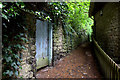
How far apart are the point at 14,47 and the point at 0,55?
16.9 inches

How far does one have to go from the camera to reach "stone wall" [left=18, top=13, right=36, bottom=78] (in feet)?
8.11

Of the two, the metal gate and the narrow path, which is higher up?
the metal gate

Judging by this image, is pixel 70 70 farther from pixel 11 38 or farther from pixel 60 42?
pixel 11 38

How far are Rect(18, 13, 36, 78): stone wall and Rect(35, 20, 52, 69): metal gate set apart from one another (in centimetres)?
59

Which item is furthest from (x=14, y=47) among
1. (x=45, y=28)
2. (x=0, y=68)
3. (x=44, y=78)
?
(x=45, y=28)

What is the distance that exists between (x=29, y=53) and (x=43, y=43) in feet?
3.85

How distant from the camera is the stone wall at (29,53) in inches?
97.3

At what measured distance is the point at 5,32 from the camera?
2.00m

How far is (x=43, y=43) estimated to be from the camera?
3.88 m

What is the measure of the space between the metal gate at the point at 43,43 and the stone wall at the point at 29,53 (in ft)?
1.95

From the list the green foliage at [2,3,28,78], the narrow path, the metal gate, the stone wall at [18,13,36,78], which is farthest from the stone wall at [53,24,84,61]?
the green foliage at [2,3,28,78]

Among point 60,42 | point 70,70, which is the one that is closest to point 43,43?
point 60,42

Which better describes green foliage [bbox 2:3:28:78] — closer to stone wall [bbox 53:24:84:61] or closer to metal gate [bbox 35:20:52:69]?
metal gate [bbox 35:20:52:69]

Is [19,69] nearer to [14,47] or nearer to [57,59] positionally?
[14,47]
